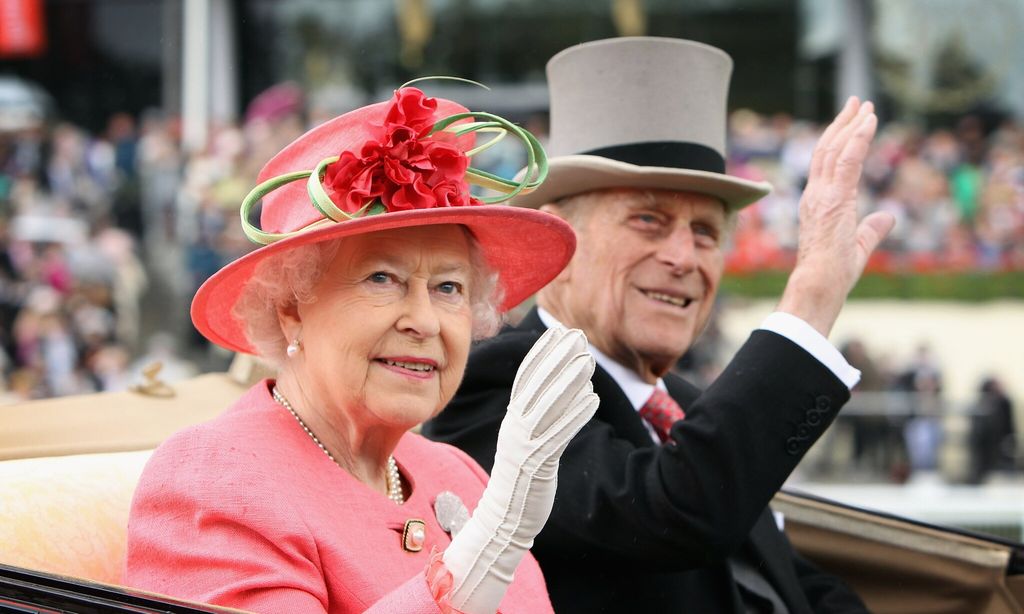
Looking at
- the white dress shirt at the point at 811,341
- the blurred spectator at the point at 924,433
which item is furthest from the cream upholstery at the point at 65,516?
the blurred spectator at the point at 924,433

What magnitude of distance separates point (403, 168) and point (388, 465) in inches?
21.8

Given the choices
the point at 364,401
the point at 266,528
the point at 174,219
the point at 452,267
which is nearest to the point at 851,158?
the point at 452,267

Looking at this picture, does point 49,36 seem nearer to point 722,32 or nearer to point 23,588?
point 722,32

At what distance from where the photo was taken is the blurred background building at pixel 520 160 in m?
11.9

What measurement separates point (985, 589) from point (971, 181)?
13.9 meters

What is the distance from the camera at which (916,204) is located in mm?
16141

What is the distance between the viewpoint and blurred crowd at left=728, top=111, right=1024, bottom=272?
16000 millimetres

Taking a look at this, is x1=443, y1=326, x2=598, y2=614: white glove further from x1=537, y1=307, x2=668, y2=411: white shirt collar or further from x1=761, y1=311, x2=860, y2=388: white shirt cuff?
x1=537, y1=307, x2=668, y2=411: white shirt collar

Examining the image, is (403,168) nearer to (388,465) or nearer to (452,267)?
(452,267)

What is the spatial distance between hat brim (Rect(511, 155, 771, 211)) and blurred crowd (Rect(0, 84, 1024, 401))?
9.42 meters

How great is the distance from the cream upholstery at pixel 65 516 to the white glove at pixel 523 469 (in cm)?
77

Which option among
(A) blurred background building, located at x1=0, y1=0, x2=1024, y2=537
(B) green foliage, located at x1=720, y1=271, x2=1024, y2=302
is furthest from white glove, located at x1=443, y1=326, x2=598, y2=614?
(B) green foliage, located at x1=720, y1=271, x2=1024, y2=302

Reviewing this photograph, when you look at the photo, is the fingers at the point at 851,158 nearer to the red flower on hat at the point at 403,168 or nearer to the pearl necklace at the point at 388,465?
the red flower on hat at the point at 403,168

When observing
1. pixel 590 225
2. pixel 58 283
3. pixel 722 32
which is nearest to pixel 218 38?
pixel 722 32
